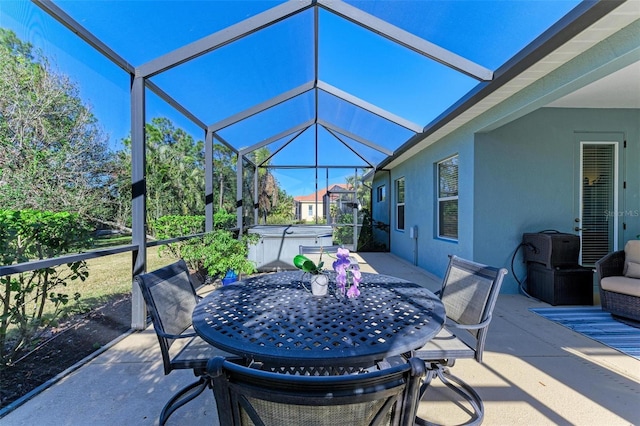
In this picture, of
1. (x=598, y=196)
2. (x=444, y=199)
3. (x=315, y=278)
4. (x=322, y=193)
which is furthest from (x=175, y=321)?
(x=322, y=193)

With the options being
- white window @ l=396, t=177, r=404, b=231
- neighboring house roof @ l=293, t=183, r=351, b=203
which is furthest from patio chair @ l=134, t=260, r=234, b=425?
neighboring house roof @ l=293, t=183, r=351, b=203

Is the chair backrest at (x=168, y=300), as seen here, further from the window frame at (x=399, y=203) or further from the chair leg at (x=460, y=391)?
the window frame at (x=399, y=203)

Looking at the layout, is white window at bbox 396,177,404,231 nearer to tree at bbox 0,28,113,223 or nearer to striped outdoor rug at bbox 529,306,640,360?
striped outdoor rug at bbox 529,306,640,360

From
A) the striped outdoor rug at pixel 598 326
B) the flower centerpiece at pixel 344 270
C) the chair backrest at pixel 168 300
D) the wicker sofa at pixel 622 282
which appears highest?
the flower centerpiece at pixel 344 270

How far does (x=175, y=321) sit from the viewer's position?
5.89 feet

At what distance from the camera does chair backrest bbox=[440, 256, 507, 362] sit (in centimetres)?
170

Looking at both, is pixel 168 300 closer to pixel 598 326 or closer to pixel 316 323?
pixel 316 323

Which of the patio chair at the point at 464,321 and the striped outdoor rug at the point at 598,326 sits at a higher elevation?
the patio chair at the point at 464,321

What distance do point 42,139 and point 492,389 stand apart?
12.6ft

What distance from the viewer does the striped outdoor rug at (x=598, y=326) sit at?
2.73 metres

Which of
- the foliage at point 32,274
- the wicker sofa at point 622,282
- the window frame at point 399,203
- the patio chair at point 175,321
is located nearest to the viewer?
the patio chair at point 175,321

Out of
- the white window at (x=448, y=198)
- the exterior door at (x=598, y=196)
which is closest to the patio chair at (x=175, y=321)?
the white window at (x=448, y=198)

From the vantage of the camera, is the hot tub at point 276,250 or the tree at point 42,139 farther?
the hot tub at point 276,250

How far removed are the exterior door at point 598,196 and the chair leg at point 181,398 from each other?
17.6 ft
